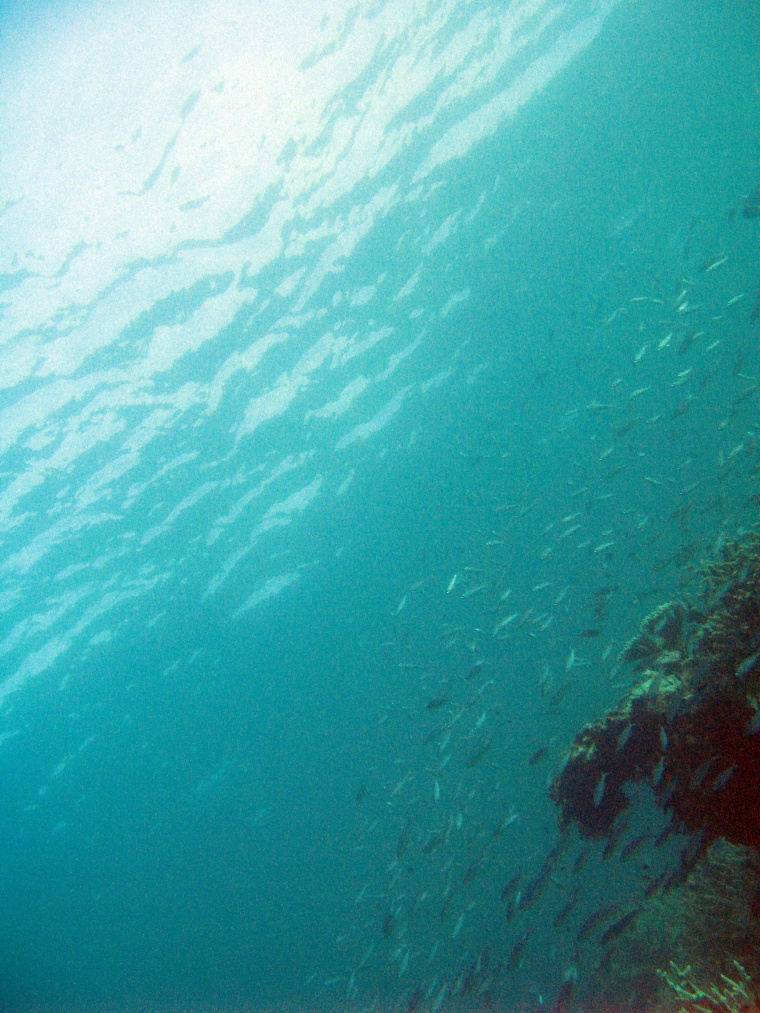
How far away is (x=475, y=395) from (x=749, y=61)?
14.3 m

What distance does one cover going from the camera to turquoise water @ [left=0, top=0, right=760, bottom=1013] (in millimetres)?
11570

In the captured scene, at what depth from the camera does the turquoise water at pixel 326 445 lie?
11570mm

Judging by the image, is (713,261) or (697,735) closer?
(697,735)

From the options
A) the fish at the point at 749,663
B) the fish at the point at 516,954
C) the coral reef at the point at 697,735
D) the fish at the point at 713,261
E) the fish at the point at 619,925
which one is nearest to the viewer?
the fish at the point at 749,663

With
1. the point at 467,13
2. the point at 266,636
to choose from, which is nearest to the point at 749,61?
the point at 467,13

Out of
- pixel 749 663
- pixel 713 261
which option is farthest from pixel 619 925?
pixel 713 261

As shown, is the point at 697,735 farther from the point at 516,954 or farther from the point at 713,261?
the point at 713,261

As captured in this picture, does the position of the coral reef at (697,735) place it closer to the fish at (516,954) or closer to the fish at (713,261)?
the fish at (516,954)

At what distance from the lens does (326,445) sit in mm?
19766

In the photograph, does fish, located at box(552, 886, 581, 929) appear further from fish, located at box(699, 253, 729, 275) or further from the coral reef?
fish, located at box(699, 253, 729, 275)

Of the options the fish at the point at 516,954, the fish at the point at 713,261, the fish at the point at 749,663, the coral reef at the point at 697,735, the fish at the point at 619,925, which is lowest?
the fish at the point at 516,954

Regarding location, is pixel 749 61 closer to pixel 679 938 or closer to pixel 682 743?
pixel 682 743

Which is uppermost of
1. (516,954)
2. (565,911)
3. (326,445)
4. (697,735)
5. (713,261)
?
(326,445)

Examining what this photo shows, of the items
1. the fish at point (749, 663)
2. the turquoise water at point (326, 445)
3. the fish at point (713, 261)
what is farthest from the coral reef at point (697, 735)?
the fish at point (713, 261)
